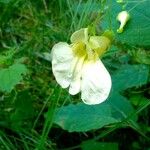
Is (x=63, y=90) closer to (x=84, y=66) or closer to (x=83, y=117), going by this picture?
(x=83, y=117)

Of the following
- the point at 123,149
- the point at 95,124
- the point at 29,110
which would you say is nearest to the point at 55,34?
the point at 29,110

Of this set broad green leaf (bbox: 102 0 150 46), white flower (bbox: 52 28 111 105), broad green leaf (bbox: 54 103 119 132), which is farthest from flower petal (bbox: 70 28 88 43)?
broad green leaf (bbox: 54 103 119 132)

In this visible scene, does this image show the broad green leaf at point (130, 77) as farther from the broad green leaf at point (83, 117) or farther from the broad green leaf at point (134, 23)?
the broad green leaf at point (134, 23)

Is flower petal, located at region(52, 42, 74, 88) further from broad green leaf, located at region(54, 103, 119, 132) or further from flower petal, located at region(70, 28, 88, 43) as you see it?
broad green leaf, located at region(54, 103, 119, 132)

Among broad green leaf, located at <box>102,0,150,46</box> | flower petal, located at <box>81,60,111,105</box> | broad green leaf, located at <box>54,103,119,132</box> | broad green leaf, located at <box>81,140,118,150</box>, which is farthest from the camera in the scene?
broad green leaf, located at <box>81,140,118,150</box>

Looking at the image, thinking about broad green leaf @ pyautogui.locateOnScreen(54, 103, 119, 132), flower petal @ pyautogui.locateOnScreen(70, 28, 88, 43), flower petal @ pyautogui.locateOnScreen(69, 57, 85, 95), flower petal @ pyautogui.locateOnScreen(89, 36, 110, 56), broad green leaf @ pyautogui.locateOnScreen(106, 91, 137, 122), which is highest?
flower petal @ pyautogui.locateOnScreen(70, 28, 88, 43)

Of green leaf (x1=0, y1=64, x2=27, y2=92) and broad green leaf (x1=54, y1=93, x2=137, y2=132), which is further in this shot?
green leaf (x1=0, y1=64, x2=27, y2=92)

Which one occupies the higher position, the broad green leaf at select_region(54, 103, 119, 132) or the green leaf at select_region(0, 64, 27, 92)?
the green leaf at select_region(0, 64, 27, 92)
